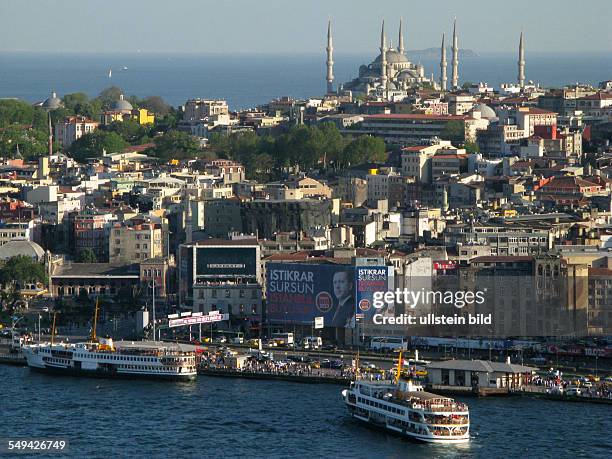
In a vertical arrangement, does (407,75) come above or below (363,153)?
above

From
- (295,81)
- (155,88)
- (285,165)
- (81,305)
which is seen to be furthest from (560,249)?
(295,81)

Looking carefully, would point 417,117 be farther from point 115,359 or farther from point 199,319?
point 115,359

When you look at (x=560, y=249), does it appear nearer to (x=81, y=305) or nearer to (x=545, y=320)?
(x=545, y=320)

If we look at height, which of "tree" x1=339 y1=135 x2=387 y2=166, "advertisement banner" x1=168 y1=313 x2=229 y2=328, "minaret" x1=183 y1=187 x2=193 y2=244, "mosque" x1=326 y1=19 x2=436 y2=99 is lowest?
"advertisement banner" x1=168 y1=313 x2=229 y2=328

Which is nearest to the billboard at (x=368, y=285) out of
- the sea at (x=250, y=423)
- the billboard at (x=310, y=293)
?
the billboard at (x=310, y=293)

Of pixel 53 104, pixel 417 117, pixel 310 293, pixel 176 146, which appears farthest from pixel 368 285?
pixel 53 104

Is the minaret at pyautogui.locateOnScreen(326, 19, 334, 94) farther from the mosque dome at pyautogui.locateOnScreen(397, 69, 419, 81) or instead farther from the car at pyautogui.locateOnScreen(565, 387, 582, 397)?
the car at pyautogui.locateOnScreen(565, 387, 582, 397)

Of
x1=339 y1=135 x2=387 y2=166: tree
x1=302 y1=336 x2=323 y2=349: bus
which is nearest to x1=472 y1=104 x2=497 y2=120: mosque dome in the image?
x1=339 y1=135 x2=387 y2=166: tree
